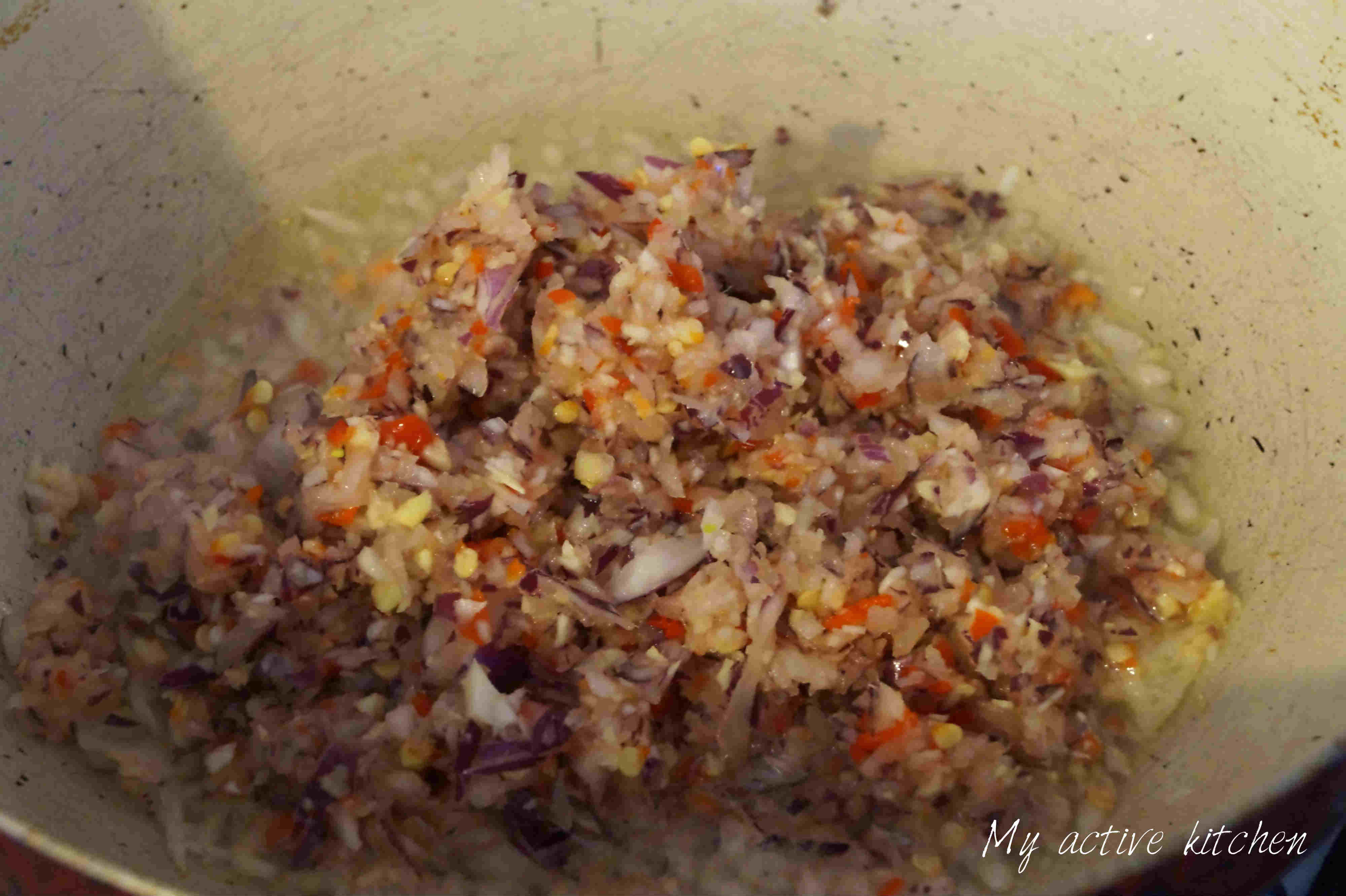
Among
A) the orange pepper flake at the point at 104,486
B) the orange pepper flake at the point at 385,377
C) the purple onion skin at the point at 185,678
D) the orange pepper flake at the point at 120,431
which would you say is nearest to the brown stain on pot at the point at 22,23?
the orange pepper flake at the point at 120,431

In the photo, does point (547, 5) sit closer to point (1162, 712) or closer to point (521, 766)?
point (521, 766)

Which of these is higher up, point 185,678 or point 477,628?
point 477,628

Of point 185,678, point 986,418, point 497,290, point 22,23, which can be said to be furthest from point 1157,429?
point 22,23

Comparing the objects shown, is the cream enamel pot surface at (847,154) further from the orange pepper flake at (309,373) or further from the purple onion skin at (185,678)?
the orange pepper flake at (309,373)

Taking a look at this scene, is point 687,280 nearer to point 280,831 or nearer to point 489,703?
point 489,703

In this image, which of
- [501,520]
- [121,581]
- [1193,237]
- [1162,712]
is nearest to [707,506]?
[501,520]

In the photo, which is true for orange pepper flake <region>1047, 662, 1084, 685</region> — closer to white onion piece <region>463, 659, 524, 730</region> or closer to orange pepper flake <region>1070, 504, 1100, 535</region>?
orange pepper flake <region>1070, 504, 1100, 535</region>

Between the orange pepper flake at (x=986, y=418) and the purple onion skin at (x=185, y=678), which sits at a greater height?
the orange pepper flake at (x=986, y=418)
